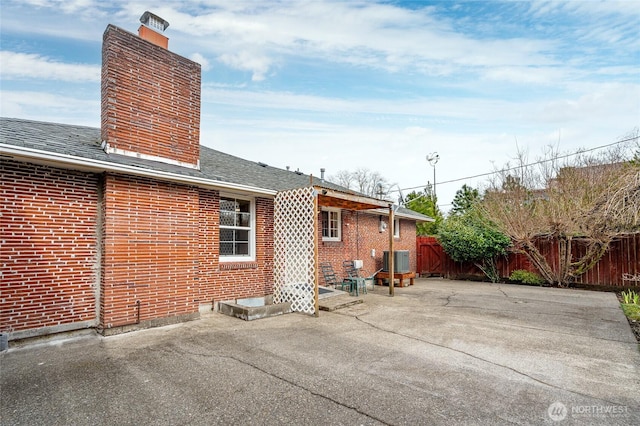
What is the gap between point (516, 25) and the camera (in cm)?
879

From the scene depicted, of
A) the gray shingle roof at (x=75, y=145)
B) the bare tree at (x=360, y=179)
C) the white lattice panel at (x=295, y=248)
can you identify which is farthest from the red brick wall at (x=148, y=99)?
the bare tree at (x=360, y=179)

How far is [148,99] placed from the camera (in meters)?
6.63

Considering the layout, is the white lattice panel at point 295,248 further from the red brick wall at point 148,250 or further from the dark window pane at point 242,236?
the red brick wall at point 148,250

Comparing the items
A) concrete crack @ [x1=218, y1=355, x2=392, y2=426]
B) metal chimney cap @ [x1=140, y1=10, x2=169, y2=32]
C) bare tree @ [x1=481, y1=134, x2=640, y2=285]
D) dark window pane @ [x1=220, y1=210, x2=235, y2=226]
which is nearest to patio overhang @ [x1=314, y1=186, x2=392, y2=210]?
dark window pane @ [x1=220, y1=210, x2=235, y2=226]

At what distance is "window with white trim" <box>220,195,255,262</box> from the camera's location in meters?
7.79

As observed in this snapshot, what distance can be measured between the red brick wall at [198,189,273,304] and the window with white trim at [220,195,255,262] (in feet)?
0.58

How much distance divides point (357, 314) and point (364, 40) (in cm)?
761

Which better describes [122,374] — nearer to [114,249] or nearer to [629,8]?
[114,249]

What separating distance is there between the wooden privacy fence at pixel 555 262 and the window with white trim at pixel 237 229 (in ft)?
34.7

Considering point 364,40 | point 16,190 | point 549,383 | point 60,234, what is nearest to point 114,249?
point 60,234

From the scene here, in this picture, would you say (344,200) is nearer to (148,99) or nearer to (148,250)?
(148,250)

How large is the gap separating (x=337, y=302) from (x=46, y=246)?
5892 mm

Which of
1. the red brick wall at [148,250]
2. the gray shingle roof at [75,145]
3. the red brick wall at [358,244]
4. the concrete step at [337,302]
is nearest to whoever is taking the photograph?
the gray shingle roof at [75,145]

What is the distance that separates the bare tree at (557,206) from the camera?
11.0m
